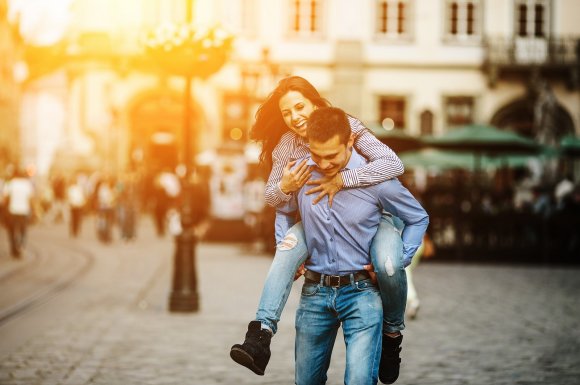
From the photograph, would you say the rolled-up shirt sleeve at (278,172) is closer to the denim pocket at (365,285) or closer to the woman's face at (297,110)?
the woman's face at (297,110)

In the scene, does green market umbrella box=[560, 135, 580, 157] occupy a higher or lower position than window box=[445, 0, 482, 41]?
lower

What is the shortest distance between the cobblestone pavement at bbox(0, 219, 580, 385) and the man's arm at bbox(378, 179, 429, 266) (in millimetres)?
3318

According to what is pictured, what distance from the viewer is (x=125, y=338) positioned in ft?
33.7

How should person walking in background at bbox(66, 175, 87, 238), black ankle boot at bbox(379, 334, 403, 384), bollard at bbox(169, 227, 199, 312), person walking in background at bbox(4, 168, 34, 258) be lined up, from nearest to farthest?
black ankle boot at bbox(379, 334, 403, 384), bollard at bbox(169, 227, 199, 312), person walking in background at bbox(4, 168, 34, 258), person walking in background at bbox(66, 175, 87, 238)

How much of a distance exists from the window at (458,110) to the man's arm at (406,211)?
1391 inches

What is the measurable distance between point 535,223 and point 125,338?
1378cm

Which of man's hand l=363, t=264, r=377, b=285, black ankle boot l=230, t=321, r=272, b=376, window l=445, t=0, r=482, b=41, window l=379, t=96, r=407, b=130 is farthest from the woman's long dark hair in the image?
window l=445, t=0, r=482, b=41

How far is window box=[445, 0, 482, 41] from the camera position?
39.8 m

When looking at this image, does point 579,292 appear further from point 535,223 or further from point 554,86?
point 554,86

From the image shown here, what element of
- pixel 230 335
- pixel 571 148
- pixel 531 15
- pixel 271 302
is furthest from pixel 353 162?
pixel 531 15

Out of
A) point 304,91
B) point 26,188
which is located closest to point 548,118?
point 26,188

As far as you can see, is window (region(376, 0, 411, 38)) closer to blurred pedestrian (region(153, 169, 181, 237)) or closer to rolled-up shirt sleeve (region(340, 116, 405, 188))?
blurred pedestrian (region(153, 169, 181, 237))

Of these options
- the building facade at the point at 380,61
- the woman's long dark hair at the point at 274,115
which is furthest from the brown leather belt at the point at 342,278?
the building facade at the point at 380,61

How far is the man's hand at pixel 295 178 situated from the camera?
490 centimetres
